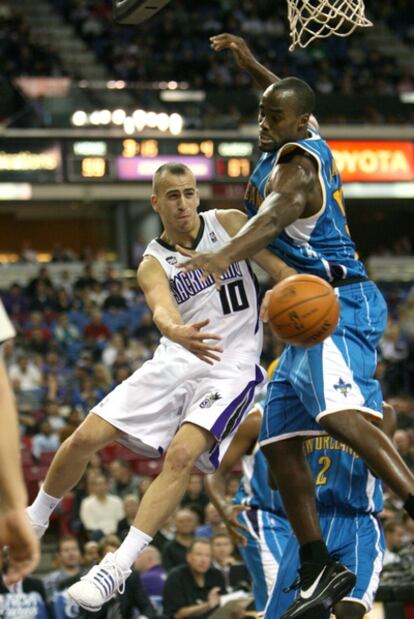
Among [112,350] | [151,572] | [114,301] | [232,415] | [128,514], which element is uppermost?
[232,415]

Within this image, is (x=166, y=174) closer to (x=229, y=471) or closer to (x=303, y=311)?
(x=303, y=311)

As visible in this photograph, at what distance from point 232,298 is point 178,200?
0.61m

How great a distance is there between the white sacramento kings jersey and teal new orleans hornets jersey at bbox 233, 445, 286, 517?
176 cm

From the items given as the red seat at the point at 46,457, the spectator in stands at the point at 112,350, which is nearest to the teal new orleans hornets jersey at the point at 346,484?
the red seat at the point at 46,457

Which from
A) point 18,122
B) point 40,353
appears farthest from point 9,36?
point 40,353

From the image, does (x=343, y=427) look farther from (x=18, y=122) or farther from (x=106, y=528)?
(x=18, y=122)

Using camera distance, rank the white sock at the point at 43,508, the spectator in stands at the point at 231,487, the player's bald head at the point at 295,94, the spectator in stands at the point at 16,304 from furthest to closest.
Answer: the spectator in stands at the point at 16,304 → the spectator in stands at the point at 231,487 → the white sock at the point at 43,508 → the player's bald head at the point at 295,94

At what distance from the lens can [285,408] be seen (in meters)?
6.64

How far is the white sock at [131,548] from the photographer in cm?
625

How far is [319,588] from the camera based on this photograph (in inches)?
248

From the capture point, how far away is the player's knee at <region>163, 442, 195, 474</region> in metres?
6.44

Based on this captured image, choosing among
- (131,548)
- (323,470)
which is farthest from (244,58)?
(131,548)

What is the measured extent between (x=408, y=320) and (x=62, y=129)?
6.92m

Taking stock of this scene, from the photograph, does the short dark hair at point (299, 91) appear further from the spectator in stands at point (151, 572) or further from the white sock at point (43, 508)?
the spectator in stands at point (151, 572)
